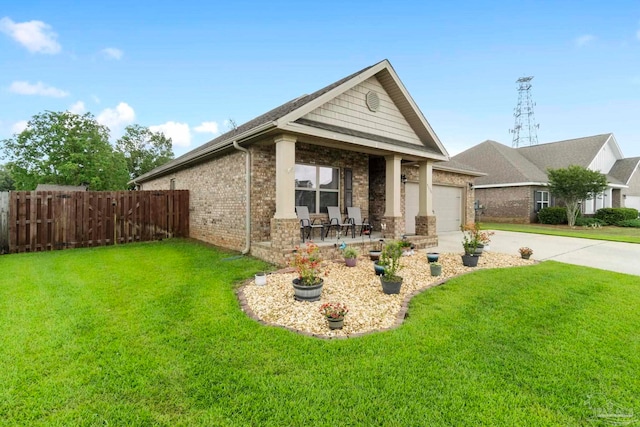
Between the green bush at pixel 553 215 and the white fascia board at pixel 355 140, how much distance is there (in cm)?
1452

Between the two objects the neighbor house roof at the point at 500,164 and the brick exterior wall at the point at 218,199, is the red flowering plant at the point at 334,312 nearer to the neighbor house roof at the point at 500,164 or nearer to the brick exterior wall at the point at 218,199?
the brick exterior wall at the point at 218,199

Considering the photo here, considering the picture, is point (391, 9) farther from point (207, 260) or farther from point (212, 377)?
point (212, 377)

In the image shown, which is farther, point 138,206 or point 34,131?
point 34,131

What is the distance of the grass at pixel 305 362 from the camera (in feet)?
7.17

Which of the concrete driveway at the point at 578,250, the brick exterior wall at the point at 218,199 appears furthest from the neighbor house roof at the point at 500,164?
the brick exterior wall at the point at 218,199

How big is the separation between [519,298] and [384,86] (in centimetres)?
705

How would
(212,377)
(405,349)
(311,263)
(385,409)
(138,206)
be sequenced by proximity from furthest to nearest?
(138,206) → (311,263) → (405,349) → (212,377) → (385,409)

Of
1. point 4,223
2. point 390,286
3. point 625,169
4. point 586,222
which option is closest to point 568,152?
point 625,169

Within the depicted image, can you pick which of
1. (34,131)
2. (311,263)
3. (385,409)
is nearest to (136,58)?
(311,263)

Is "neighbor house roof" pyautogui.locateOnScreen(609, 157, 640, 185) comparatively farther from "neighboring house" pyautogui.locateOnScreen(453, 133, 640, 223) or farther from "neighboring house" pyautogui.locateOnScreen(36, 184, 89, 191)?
A: "neighboring house" pyautogui.locateOnScreen(36, 184, 89, 191)

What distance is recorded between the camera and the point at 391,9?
1110cm

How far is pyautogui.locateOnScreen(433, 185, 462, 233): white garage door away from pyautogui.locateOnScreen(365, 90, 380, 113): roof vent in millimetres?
6412

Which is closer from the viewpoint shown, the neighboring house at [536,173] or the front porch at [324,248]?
the front porch at [324,248]

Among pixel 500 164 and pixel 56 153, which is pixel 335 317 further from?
pixel 56 153
